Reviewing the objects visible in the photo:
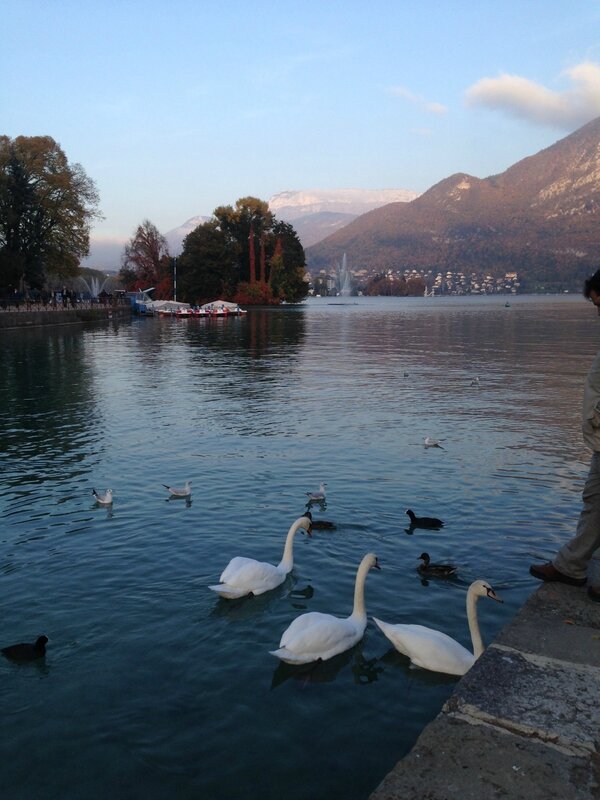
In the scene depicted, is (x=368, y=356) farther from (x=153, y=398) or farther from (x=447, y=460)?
(x=447, y=460)

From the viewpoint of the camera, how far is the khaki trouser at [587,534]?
6711mm

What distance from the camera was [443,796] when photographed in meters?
4.02

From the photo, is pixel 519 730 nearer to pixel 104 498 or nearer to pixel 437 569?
pixel 437 569

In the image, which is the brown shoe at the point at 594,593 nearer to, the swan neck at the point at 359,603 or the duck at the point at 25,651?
the swan neck at the point at 359,603

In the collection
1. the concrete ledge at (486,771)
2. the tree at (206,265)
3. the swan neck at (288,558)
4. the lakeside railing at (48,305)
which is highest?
the tree at (206,265)

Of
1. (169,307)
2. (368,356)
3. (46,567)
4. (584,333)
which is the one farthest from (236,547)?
(169,307)

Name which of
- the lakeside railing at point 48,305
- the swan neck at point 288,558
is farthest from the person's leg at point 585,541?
the lakeside railing at point 48,305

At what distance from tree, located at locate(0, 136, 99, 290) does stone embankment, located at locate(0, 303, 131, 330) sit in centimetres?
452

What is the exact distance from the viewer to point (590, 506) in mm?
6742

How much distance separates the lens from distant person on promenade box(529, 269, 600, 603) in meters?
6.64

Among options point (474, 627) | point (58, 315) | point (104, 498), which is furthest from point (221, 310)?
point (474, 627)

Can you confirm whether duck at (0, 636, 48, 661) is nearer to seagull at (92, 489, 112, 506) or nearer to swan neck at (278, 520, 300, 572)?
swan neck at (278, 520, 300, 572)

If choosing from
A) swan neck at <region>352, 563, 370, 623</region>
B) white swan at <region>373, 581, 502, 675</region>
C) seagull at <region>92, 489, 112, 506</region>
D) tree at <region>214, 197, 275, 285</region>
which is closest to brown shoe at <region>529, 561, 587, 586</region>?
white swan at <region>373, 581, 502, 675</region>

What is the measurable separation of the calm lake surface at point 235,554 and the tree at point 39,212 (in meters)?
51.1
